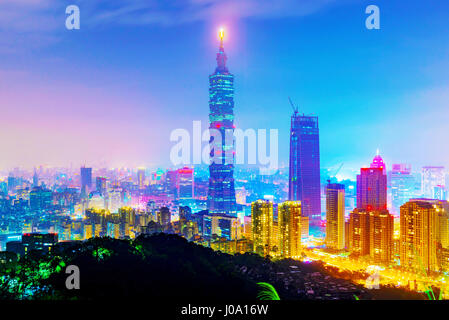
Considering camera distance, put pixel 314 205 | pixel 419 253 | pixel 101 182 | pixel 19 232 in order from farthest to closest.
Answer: pixel 314 205 → pixel 101 182 → pixel 19 232 → pixel 419 253

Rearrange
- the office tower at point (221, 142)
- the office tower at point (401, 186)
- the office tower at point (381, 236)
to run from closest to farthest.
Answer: the office tower at point (381, 236)
the office tower at point (401, 186)
the office tower at point (221, 142)

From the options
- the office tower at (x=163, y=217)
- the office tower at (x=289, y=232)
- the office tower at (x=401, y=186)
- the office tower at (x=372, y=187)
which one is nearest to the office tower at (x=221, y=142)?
the office tower at (x=163, y=217)

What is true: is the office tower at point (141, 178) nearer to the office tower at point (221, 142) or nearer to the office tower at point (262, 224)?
the office tower at point (221, 142)

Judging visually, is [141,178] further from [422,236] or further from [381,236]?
[422,236]
